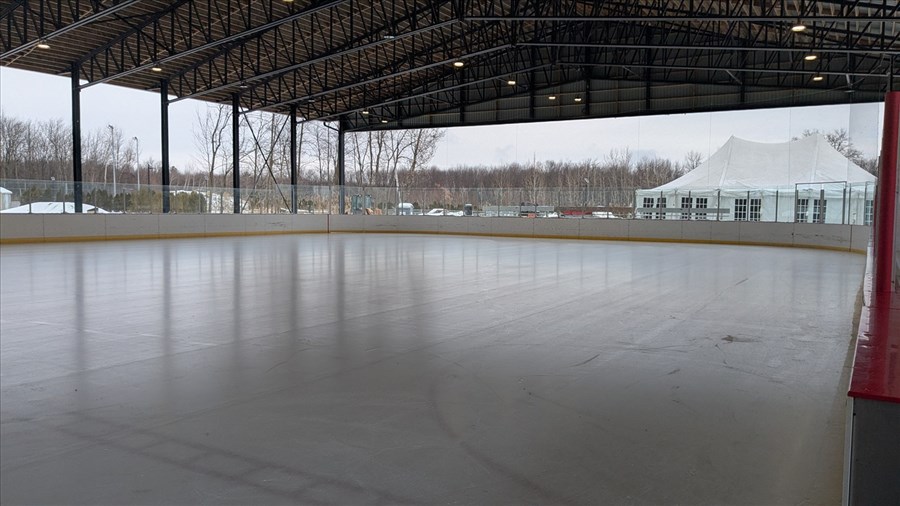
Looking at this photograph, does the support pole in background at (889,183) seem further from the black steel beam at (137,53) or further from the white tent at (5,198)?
the white tent at (5,198)

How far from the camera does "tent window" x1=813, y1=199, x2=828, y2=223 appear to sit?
26.5 m

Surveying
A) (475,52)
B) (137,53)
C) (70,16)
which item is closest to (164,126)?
(137,53)

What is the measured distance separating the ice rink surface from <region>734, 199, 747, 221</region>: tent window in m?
19.7

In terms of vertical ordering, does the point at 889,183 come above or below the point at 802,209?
above

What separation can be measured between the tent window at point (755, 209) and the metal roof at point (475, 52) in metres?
4.96

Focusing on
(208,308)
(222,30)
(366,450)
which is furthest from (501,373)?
(222,30)

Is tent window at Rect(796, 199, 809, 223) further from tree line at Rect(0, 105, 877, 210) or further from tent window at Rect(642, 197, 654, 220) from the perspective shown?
tent window at Rect(642, 197, 654, 220)

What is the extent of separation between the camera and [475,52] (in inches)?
1011

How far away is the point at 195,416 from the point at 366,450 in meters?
1.40

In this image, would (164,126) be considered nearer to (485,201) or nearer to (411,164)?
(485,201)

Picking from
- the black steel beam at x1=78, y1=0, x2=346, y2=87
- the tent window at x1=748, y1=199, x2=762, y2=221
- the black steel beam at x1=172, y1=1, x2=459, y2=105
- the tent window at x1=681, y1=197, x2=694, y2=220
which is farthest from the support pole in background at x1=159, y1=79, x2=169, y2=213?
the tent window at x1=748, y1=199, x2=762, y2=221

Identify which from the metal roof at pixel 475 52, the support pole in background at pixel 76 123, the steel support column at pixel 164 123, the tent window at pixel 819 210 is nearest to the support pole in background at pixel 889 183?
the metal roof at pixel 475 52

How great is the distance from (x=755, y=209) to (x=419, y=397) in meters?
28.4

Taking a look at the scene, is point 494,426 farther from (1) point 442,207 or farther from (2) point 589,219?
(1) point 442,207
